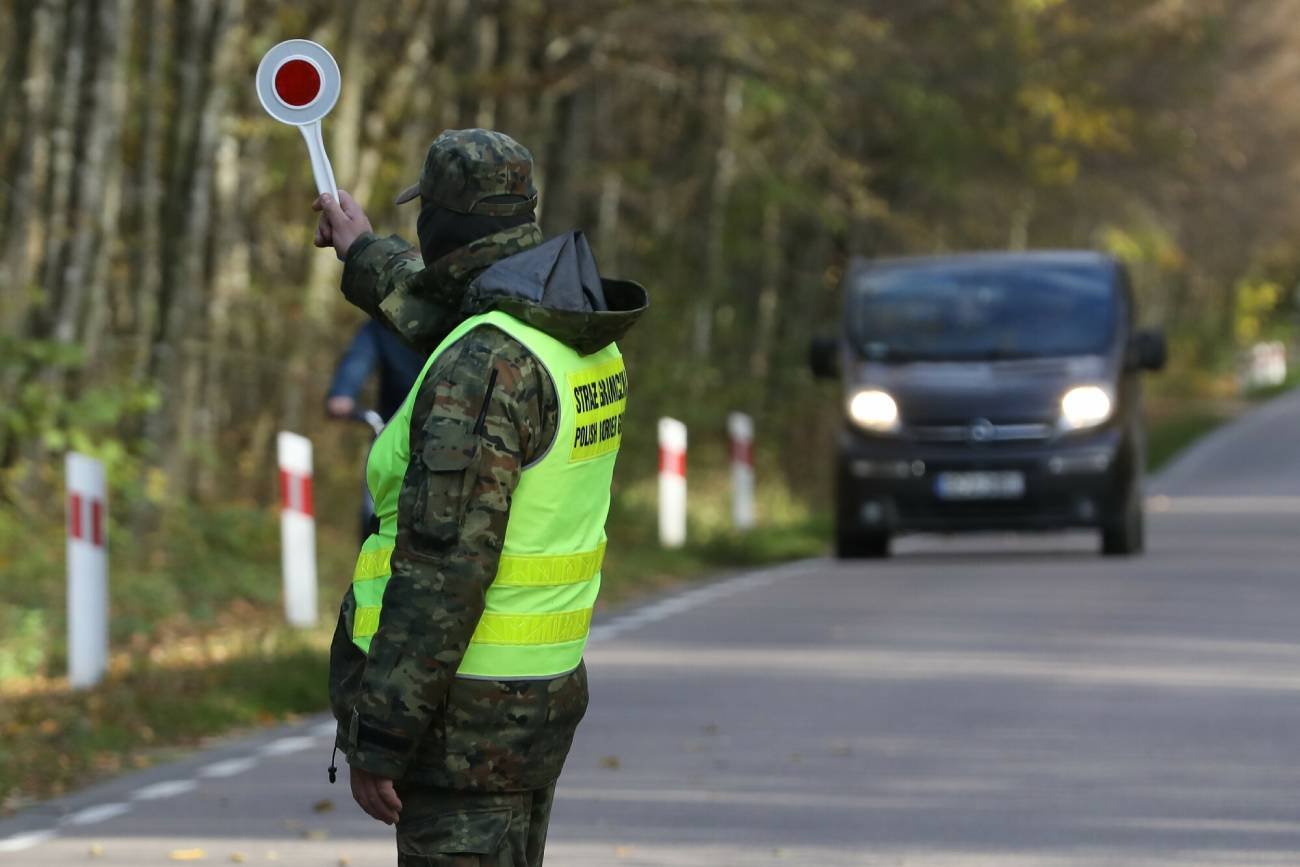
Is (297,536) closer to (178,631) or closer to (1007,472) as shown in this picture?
(178,631)

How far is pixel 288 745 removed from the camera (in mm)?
11680

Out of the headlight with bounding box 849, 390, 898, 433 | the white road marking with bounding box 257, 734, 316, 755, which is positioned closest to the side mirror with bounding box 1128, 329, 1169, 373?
the headlight with bounding box 849, 390, 898, 433

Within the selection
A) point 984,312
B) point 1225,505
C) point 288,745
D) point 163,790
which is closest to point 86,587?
point 288,745

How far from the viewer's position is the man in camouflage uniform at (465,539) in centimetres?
494

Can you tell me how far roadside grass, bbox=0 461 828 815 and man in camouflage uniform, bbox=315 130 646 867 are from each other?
5250mm

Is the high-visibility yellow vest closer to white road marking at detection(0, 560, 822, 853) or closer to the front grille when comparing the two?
white road marking at detection(0, 560, 822, 853)

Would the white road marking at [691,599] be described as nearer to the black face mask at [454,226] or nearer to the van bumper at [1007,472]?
the van bumper at [1007,472]

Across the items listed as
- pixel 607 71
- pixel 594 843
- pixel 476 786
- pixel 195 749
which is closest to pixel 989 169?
pixel 607 71

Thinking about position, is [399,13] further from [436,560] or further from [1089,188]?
[436,560]

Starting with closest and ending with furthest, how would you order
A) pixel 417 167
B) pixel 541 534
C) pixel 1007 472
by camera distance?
pixel 541 534, pixel 1007 472, pixel 417 167

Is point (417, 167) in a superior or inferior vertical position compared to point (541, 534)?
inferior

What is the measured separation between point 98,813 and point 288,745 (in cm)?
184

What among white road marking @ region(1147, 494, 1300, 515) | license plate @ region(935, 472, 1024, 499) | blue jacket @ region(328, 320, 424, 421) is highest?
blue jacket @ region(328, 320, 424, 421)

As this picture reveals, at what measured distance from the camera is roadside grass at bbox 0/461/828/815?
37.5 ft
